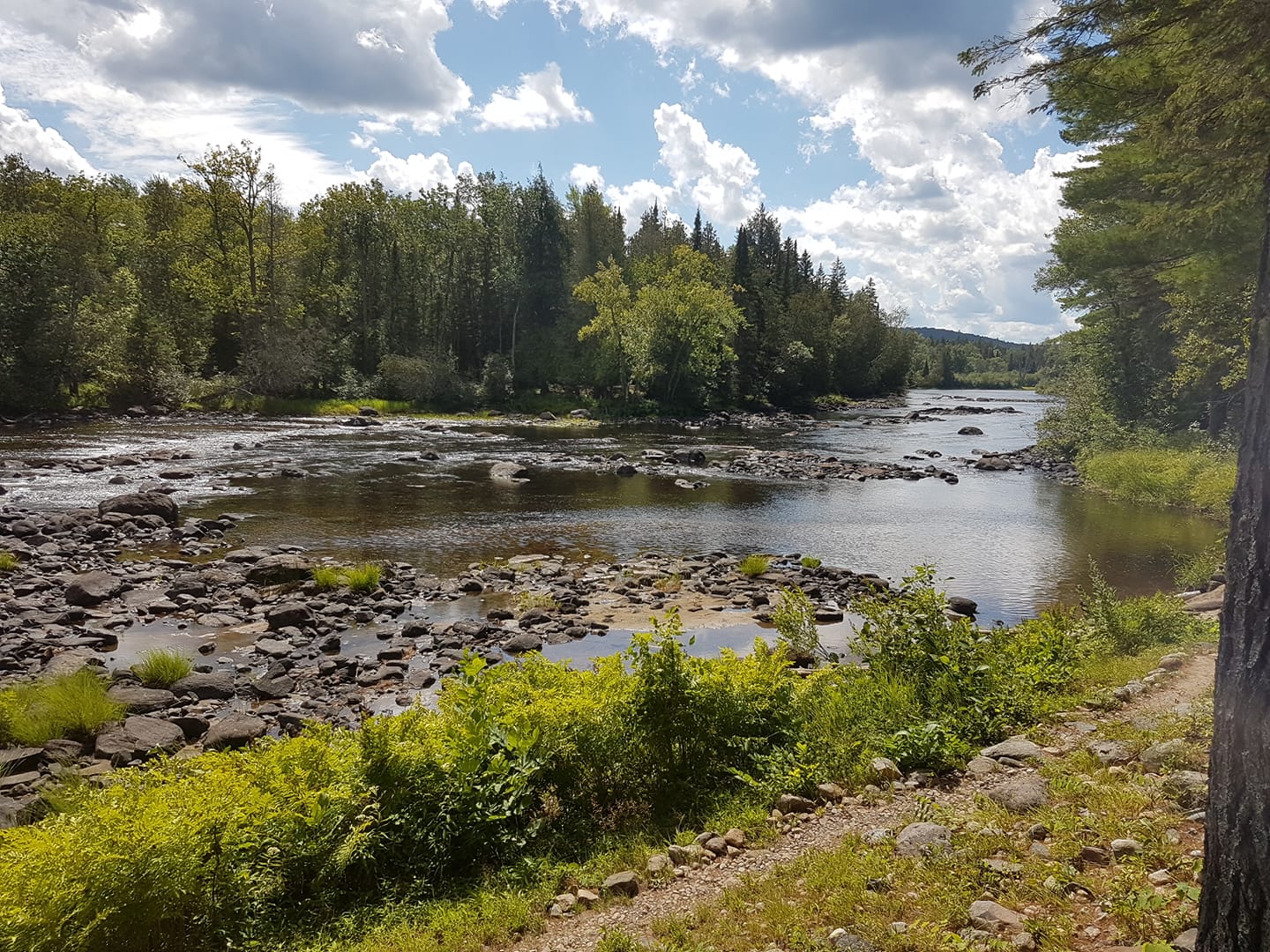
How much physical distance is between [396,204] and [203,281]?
20.1 m

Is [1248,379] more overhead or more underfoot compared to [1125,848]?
more overhead

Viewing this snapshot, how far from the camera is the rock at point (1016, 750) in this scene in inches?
286

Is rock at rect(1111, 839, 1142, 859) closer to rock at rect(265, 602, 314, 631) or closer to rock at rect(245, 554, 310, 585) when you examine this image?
rock at rect(265, 602, 314, 631)

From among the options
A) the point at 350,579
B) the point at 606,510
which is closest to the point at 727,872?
the point at 350,579

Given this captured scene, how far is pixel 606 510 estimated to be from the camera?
2812 cm

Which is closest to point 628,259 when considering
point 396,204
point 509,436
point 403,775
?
point 396,204

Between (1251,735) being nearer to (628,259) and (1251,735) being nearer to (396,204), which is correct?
(396,204)

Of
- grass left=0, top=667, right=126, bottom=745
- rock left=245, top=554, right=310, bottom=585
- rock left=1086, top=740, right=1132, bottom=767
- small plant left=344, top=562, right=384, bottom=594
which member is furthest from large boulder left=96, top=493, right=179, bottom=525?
rock left=1086, top=740, right=1132, bottom=767

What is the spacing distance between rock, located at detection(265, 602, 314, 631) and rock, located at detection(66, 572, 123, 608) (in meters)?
4.01

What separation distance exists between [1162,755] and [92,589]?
19.5 meters

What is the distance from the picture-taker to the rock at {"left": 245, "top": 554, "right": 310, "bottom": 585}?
17859mm

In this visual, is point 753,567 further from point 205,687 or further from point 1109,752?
point 205,687

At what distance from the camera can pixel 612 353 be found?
71.6 metres

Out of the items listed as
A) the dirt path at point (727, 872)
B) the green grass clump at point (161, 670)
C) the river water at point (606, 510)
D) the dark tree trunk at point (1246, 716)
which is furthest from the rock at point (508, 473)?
the dark tree trunk at point (1246, 716)
